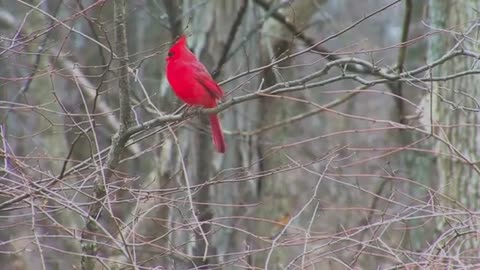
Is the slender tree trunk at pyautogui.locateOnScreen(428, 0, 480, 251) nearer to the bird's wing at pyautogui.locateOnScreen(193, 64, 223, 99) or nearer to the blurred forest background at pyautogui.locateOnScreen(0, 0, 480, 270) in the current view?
the blurred forest background at pyautogui.locateOnScreen(0, 0, 480, 270)

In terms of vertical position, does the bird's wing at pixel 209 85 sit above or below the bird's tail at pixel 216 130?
above

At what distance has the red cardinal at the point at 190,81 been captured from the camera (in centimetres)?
525

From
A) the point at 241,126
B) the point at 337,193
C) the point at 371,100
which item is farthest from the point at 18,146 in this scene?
the point at 371,100

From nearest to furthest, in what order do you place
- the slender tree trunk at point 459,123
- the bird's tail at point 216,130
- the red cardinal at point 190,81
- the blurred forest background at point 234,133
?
the blurred forest background at point 234,133 < the red cardinal at point 190,81 < the bird's tail at point 216,130 < the slender tree trunk at point 459,123

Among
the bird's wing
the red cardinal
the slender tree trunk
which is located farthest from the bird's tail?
the slender tree trunk

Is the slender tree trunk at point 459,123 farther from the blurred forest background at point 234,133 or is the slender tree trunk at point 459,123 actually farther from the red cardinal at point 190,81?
the red cardinal at point 190,81

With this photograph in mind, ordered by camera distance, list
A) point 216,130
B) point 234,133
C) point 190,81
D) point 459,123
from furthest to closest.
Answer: point 234,133 < point 459,123 < point 216,130 < point 190,81

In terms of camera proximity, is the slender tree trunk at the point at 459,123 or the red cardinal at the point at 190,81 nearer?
the red cardinal at the point at 190,81

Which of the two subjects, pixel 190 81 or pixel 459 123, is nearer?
pixel 190 81

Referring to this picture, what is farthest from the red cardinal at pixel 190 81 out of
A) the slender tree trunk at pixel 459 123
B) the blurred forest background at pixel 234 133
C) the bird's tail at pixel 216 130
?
the slender tree trunk at pixel 459 123

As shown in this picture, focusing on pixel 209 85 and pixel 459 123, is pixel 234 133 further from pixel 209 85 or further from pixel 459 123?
pixel 209 85

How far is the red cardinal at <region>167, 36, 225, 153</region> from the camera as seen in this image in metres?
5.25

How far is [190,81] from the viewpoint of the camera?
5.29 metres

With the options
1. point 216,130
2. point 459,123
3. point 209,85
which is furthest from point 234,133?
point 209,85
